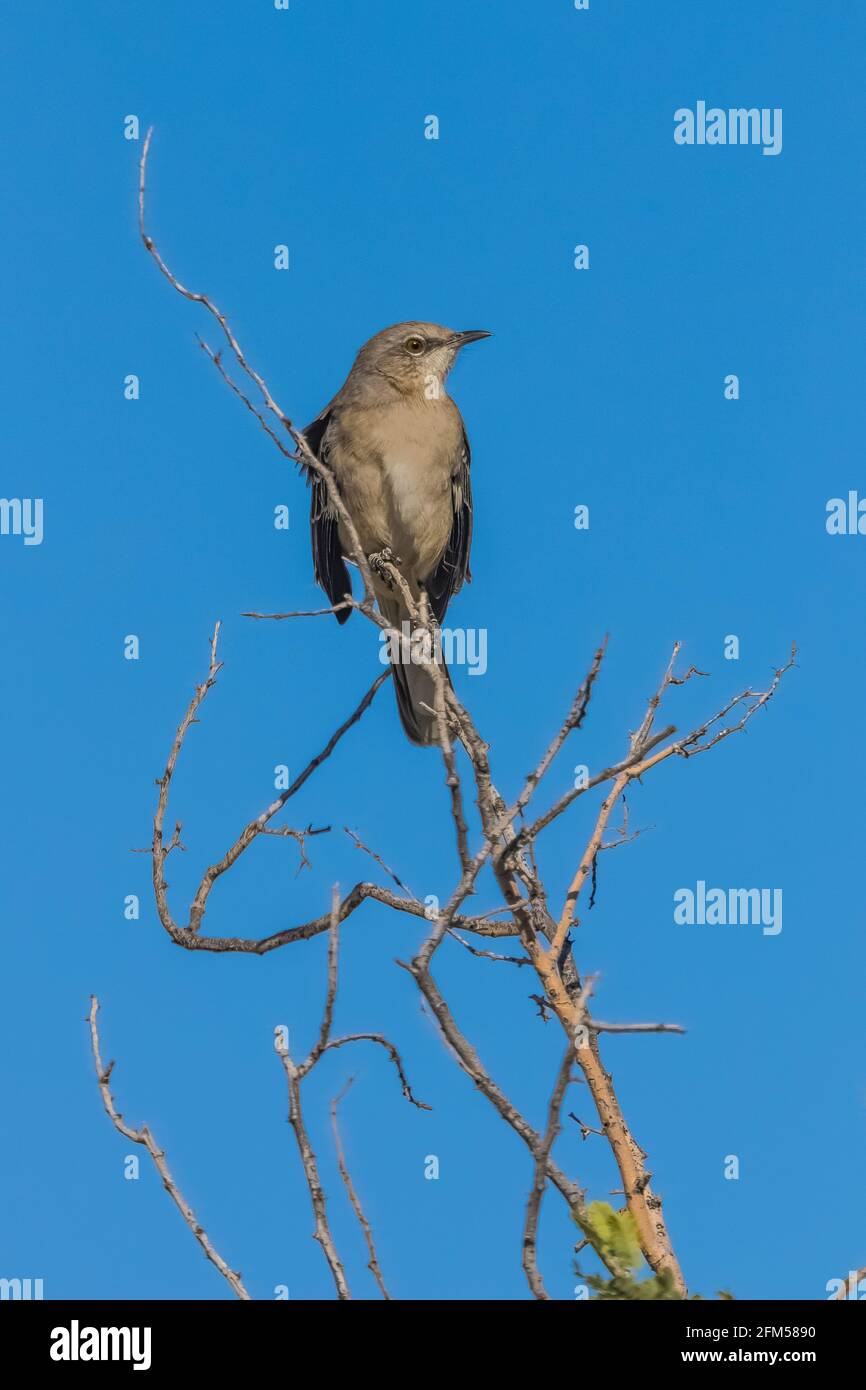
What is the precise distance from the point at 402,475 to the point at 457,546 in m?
0.65

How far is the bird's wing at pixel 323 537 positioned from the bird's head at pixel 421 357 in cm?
42

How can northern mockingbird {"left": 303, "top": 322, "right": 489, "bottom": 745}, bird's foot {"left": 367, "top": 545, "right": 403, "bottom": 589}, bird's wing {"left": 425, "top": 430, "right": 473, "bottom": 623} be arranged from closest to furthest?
bird's foot {"left": 367, "top": 545, "right": 403, "bottom": 589} < northern mockingbird {"left": 303, "top": 322, "right": 489, "bottom": 745} < bird's wing {"left": 425, "top": 430, "right": 473, "bottom": 623}

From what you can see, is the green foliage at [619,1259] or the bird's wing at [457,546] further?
the bird's wing at [457,546]

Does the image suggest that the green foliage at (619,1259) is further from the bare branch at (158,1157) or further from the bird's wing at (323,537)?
the bird's wing at (323,537)

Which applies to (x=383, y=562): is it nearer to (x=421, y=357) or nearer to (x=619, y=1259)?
(x=421, y=357)

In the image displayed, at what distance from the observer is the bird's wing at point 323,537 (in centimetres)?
778

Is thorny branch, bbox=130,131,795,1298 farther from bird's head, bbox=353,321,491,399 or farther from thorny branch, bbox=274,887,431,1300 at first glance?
bird's head, bbox=353,321,491,399

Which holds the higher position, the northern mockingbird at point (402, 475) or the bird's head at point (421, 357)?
the bird's head at point (421, 357)

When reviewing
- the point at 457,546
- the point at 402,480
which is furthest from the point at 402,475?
the point at 457,546

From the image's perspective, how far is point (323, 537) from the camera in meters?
7.86

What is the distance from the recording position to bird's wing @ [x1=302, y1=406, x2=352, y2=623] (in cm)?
778

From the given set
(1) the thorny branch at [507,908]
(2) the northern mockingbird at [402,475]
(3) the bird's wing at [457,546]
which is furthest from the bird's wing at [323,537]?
(1) the thorny branch at [507,908]

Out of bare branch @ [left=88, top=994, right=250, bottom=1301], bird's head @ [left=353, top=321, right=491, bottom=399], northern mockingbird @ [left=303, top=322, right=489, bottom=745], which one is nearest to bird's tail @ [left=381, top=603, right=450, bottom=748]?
northern mockingbird @ [left=303, top=322, right=489, bottom=745]
